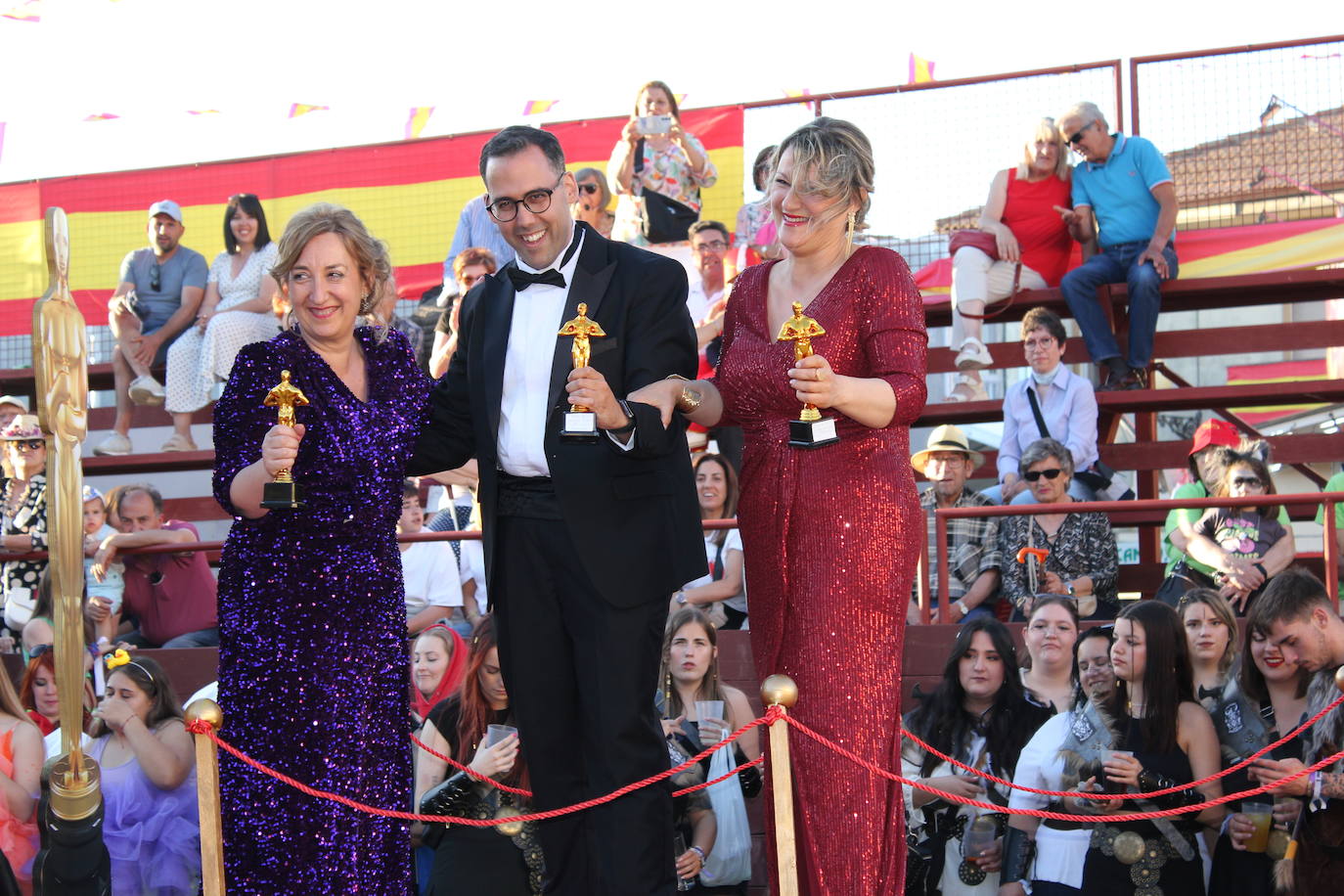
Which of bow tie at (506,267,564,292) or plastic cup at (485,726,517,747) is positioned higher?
bow tie at (506,267,564,292)

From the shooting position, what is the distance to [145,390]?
9469 millimetres

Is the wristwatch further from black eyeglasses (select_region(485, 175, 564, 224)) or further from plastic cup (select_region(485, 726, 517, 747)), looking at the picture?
plastic cup (select_region(485, 726, 517, 747))

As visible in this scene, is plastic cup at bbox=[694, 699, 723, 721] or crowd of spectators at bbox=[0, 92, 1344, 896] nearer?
crowd of spectators at bbox=[0, 92, 1344, 896]

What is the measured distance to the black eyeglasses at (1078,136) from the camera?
8.45 meters

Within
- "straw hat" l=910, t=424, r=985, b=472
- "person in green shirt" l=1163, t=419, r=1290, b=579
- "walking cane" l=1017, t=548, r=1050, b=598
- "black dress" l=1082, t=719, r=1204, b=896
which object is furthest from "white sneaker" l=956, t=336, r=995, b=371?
"black dress" l=1082, t=719, r=1204, b=896

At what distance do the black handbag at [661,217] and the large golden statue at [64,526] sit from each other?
4.92 m

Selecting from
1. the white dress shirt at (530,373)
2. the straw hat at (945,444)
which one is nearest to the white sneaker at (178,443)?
the straw hat at (945,444)

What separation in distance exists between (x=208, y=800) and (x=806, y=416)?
5.27ft

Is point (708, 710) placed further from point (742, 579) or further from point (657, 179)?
point (657, 179)

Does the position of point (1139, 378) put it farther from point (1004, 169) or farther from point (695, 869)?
point (695, 869)

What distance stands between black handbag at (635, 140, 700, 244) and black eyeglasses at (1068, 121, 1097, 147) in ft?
7.19

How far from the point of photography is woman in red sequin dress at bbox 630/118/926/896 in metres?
3.50

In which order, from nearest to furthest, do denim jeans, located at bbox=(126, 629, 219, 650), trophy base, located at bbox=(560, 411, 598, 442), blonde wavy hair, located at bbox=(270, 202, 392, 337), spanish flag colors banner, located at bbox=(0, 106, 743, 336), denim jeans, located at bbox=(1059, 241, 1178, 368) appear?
trophy base, located at bbox=(560, 411, 598, 442) → blonde wavy hair, located at bbox=(270, 202, 392, 337) → denim jeans, located at bbox=(126, 629, 219, 650) → denim jeans, located at bbox=(1059, 241, 1178, 368) → spanish flag colors banner, located at bbox=(0, 106, 743, 336)

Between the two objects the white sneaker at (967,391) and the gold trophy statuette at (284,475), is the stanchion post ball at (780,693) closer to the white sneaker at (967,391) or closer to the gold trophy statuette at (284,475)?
the gold trophy statuette at (284,475)
